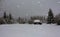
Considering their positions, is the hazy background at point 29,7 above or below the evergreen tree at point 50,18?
above

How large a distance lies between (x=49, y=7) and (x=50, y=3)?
2.7 inches

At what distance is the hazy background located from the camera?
65.8 inches

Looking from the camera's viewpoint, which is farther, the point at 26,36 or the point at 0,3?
the point at 0,3

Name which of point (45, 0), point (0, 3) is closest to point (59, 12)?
point (45, 0)

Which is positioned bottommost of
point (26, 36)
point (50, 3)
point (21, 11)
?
point (26, 36)

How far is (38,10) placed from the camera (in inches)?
65.9

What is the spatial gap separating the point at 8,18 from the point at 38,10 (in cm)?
47

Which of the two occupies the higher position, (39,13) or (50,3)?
(50,3)

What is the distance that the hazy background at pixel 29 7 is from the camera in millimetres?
1671

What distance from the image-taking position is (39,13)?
166 cm

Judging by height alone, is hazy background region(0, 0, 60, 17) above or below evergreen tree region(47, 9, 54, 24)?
above

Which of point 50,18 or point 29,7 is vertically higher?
point 29,7

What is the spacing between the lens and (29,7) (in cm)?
168

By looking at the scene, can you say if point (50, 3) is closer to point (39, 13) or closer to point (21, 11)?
point (39, 13)
